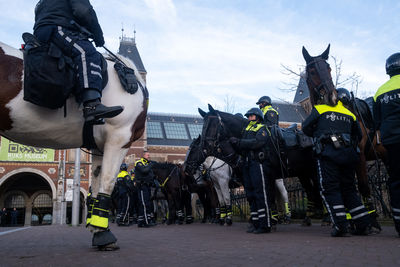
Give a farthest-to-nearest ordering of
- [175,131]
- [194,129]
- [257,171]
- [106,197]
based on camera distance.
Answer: [194,129]
[175,131]
[257,171]
[106,197]

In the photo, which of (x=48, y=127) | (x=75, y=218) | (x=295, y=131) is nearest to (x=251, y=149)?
(x=295, y=131)

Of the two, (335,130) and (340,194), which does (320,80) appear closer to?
(335,130)

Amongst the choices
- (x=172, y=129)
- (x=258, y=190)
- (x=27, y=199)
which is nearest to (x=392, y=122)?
(x=258, y=190)

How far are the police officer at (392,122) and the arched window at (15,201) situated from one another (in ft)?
133

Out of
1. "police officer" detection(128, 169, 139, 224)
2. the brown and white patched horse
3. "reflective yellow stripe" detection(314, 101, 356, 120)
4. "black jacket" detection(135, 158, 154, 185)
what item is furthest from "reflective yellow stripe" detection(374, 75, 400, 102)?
"police officer" detection(128, 169, 139, 224)

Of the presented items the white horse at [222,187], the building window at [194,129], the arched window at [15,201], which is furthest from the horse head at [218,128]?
the building window at [194,129]

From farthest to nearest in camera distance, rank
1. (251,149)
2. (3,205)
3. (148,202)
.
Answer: (3,205) → (148,202) → (251,149)

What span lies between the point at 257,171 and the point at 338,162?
1524 millimetres

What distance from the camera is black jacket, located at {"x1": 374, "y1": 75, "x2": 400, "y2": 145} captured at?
4.41 m

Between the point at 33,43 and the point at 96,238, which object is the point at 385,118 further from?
the point at 33,43

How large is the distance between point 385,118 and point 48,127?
4.33 metres

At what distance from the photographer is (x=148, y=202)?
10.4 metres

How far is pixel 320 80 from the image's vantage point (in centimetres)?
522

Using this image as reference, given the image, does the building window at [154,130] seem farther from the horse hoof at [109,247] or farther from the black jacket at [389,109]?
the horse hoof at [109,247]
